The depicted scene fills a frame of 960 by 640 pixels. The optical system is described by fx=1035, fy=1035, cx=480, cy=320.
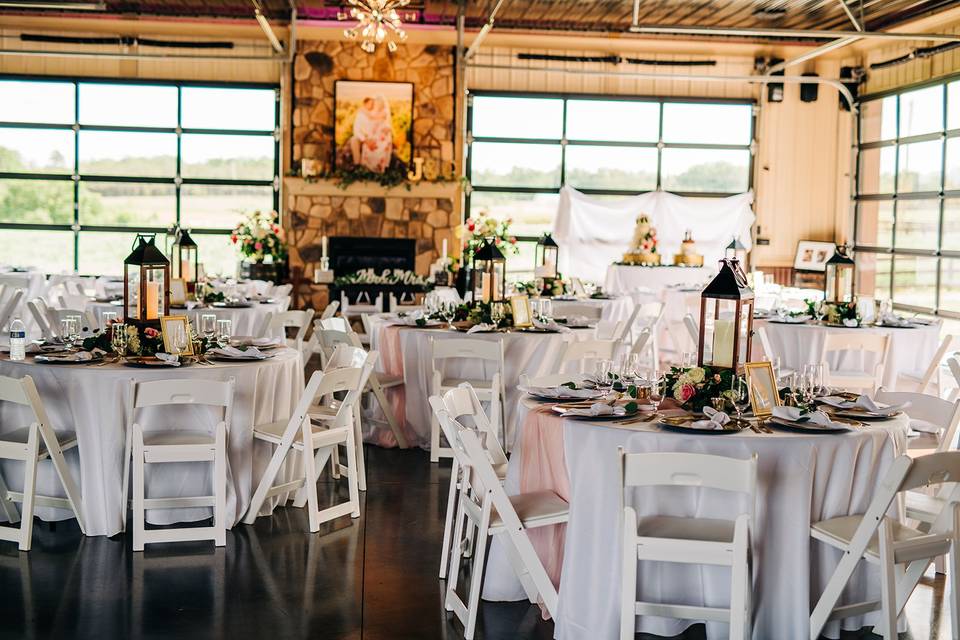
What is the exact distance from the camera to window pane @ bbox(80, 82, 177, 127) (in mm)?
15203

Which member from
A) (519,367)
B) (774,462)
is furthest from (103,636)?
(519,367)

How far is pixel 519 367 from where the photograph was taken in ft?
23.4

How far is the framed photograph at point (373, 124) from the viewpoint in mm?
14719

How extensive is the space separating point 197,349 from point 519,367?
2405 millimetres

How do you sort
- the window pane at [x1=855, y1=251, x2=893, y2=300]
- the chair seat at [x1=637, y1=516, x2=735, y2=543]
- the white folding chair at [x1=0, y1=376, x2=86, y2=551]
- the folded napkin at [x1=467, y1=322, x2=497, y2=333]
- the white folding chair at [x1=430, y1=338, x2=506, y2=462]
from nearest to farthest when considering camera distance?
the chair seat at [x1=637, y1=516, x2=735, y2=543]
the white folding chair at [x1=0, y1=376, x2=86, y2=551]
the white folding chair at [x1=430, y1=338, x2=506, y2=462]
the folded napkin at [x1=467, y1=322, x2=497, y2=333]
the window pane at [x1=855, y1=251, x2=893, y2=300]

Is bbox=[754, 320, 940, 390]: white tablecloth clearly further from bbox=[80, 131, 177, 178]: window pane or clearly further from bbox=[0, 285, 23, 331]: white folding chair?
bbox=[80, 131, 177, 178]: window pane

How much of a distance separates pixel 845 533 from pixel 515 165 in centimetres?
1253

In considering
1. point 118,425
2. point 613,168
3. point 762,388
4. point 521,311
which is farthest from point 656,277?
point 118,425

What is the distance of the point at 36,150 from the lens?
1530 cm

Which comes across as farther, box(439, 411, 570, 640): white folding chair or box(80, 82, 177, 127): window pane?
box(80, 82, 177, 127): window pane

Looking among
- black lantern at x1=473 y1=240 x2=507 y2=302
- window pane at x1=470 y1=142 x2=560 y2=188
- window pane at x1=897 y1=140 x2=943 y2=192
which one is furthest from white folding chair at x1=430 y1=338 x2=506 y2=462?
window pane at x1=470 y1=142 x2=560 y2=188

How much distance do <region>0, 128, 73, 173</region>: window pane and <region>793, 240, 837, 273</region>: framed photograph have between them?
11.0 metres

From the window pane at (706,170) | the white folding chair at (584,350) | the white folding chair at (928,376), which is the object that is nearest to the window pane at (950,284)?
the window pane at (706,170)

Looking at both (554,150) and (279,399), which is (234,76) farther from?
(279,399)
